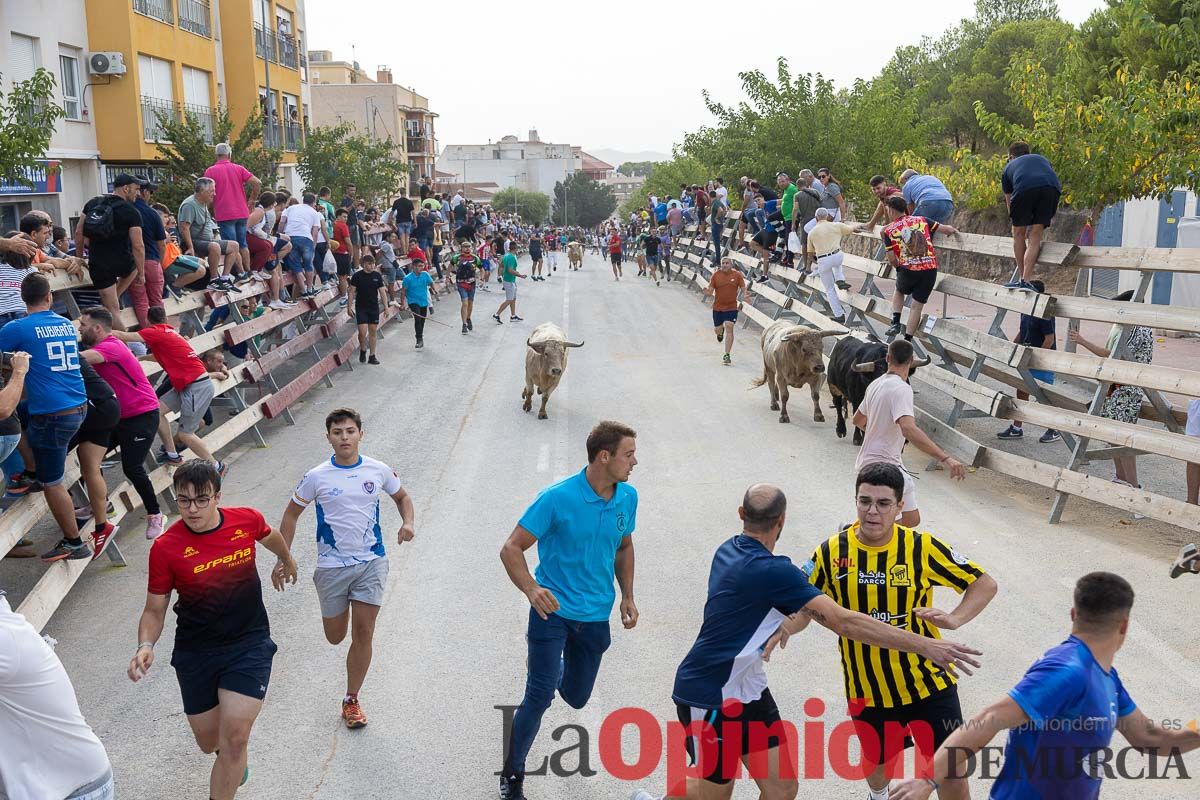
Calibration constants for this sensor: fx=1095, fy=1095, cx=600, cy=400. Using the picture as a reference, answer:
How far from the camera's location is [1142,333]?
11492mm

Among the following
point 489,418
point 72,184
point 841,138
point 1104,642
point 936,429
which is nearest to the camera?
point 1104,642

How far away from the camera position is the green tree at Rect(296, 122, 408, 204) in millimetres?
39188

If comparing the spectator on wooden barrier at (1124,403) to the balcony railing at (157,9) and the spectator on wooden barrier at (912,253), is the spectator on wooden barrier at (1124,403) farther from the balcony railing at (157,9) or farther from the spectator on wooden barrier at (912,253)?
Result: the balcony railing at (157,9)

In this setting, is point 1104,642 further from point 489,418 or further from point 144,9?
point 144,9

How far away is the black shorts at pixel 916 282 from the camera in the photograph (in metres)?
13.8

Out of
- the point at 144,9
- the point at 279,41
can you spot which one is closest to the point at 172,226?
the point at 144,9

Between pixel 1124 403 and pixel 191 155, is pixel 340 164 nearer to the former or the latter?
pixel 191 155

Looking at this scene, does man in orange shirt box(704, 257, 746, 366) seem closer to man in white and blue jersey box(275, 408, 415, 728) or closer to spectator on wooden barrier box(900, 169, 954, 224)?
spectator on wooden barrier box(900, 169, 954, 224)

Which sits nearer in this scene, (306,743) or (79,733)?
(79,733)

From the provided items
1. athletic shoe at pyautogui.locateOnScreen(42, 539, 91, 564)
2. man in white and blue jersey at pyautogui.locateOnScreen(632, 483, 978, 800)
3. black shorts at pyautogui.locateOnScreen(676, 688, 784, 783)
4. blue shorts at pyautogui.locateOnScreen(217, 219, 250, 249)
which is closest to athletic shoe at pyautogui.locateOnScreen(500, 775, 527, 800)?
man in white and blue jersey at pyautogui.locateOnScreen(632, 483, 978, 800)

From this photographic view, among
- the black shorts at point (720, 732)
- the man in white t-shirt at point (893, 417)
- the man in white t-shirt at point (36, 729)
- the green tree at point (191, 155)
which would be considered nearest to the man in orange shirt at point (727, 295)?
the man in white t-shirt at point (893, 417)

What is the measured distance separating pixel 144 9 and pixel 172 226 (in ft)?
52.5

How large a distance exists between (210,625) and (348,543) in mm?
1210

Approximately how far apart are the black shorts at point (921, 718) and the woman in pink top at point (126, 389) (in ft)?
22.9
